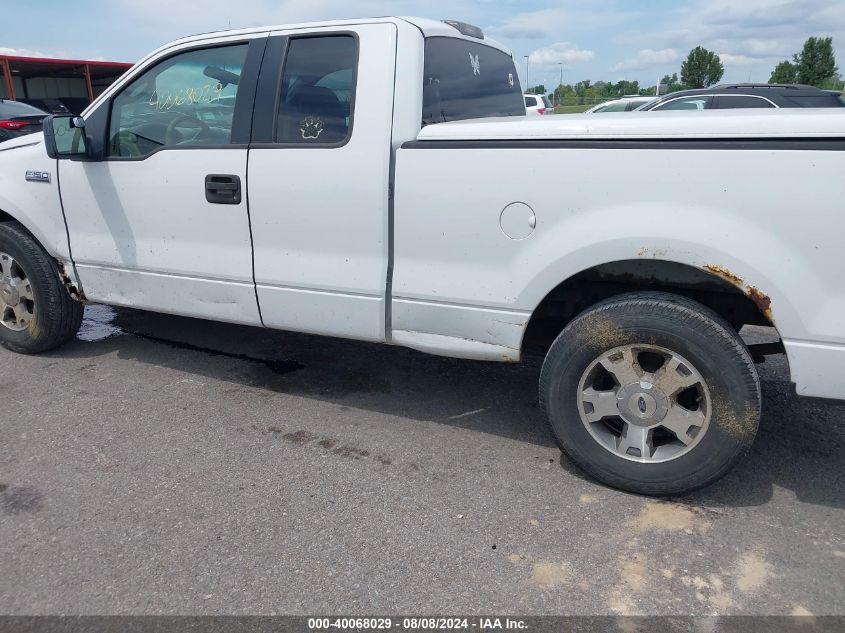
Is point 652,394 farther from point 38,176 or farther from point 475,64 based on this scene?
point 38,176

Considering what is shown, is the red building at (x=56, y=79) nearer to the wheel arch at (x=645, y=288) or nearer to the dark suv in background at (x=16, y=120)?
the dark suv in background at (x=16, y=120)

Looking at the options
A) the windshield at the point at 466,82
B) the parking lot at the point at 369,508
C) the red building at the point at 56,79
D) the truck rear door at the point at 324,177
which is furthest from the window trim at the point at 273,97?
the red building at the point at 56,79

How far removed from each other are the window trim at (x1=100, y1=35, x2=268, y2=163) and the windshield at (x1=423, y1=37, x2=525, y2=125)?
2.86ft

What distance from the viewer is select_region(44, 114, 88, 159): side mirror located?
3723 mm

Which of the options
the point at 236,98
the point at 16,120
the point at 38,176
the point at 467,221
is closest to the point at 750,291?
the point at 467,221

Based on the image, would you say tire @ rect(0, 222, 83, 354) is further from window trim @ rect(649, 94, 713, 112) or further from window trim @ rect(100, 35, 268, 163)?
window trim @ rect(649, 94, 713, 112)

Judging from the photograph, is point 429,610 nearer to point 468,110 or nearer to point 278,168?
point 278,168

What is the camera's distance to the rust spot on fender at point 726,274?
8.11ft

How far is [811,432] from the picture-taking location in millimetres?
3414

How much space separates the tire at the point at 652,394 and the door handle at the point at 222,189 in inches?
67.8

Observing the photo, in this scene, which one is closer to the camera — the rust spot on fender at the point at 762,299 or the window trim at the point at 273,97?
the rust spot on fender at the point at 762,299

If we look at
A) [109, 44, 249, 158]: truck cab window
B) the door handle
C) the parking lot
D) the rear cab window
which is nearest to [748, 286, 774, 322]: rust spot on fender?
the parking lot

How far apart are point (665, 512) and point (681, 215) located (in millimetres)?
1205

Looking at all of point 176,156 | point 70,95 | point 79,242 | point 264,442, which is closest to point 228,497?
point 264,442
